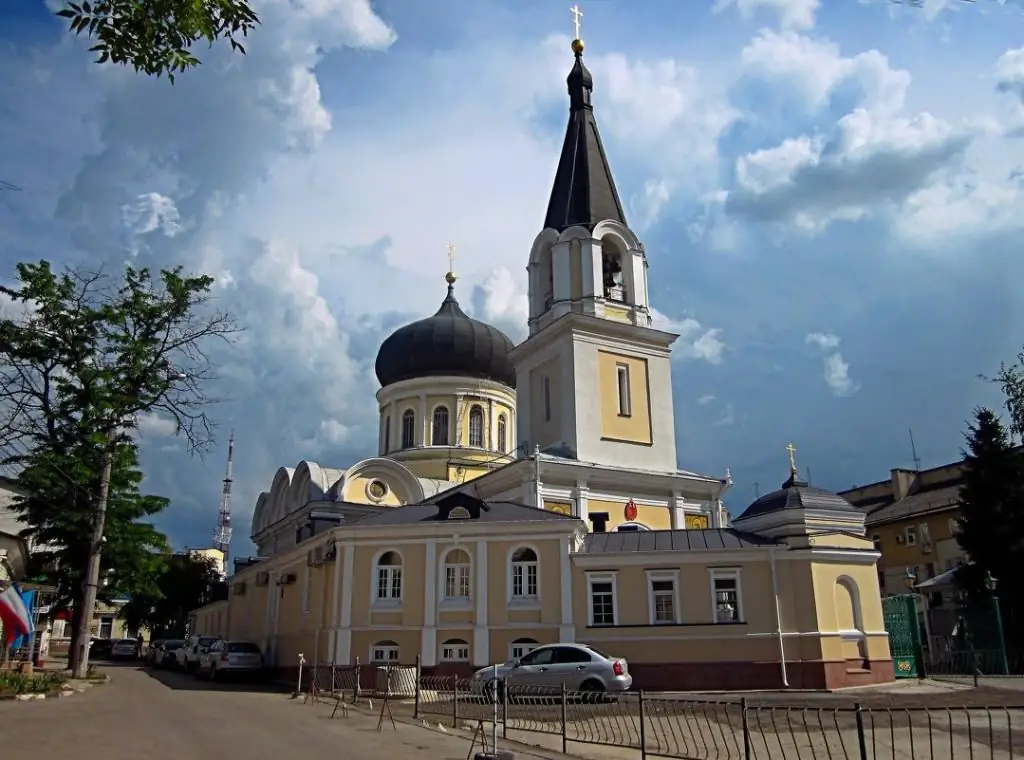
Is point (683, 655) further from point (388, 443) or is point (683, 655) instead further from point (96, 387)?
point (388, 443)

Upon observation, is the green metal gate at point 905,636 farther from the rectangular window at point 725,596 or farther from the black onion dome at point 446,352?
the black onion dome at point 446,352

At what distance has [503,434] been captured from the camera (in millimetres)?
44906

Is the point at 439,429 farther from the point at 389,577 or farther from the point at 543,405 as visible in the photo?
the point at 389,577

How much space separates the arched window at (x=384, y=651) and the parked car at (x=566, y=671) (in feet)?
17.6

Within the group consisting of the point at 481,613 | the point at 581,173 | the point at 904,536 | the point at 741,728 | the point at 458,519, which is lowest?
the point at 741,728

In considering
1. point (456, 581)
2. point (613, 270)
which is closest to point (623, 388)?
point (613, 270)

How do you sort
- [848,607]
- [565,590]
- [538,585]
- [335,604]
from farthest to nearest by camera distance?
1. [335,604]
2. [538,585]
3. [848,607]
4. [565,590]

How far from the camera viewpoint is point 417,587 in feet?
83.2

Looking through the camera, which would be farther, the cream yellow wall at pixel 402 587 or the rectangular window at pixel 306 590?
the rectangular window at pixel 306 590

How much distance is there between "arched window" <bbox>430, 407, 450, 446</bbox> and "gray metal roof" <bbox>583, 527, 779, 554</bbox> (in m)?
17.6

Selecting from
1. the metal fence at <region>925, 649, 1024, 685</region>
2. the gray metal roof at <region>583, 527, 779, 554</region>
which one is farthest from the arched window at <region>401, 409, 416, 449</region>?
the metal fence at <region>925, 649, 1024, 685</region>

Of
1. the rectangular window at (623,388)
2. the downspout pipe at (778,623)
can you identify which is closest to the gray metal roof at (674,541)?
the downspout pipe at (778,623)

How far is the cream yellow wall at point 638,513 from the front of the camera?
32.0 meters

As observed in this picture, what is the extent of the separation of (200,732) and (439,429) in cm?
2965
